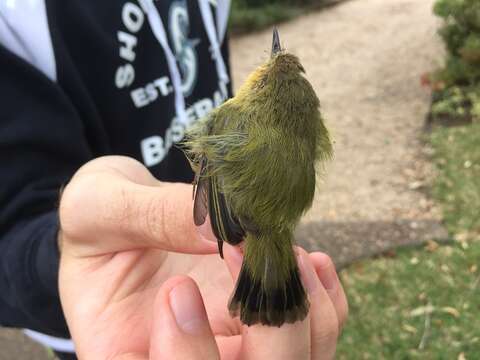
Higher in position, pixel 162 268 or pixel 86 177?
pixel 86 177

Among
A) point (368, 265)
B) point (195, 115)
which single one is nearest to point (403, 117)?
point (368, 265)

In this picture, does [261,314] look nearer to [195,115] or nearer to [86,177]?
[86,177]

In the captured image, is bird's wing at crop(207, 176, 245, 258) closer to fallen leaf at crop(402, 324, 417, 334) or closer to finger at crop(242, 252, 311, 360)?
finger at crop(242, 252, 311, 360)

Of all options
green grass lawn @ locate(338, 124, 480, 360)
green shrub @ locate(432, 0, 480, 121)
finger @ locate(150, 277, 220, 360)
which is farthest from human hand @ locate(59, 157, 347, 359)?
green shrub @ locate(432, 0, 480, 121)

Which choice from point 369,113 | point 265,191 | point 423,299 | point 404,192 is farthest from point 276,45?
point 369,113

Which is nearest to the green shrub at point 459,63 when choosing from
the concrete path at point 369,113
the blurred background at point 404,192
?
the blurred background at point 404,192

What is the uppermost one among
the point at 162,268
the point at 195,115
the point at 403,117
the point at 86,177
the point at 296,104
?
the point at 296,104
